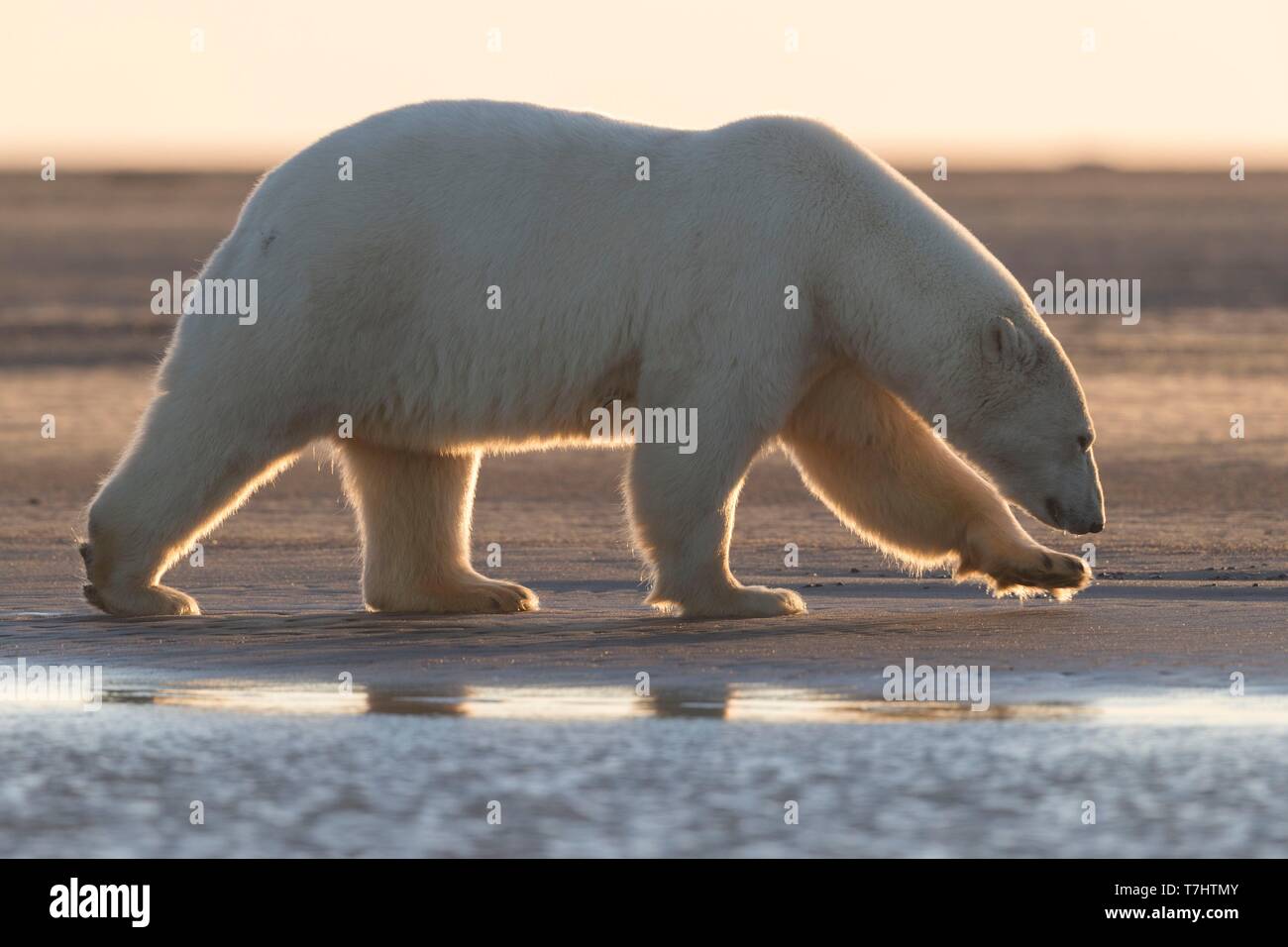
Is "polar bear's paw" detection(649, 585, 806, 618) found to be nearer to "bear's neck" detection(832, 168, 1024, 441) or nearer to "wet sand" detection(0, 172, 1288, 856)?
"wet sand" detection(0, 172, 1288, 856)

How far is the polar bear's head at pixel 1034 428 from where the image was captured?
28.8 feet

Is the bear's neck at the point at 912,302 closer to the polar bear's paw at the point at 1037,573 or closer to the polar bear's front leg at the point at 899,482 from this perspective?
the polar bear's front leg at the point at 899,482

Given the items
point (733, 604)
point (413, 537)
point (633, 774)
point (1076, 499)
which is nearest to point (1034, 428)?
point (1076, 499)

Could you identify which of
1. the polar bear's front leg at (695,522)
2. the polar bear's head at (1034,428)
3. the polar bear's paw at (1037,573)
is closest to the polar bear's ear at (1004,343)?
the polar bear's head at (1034,428)

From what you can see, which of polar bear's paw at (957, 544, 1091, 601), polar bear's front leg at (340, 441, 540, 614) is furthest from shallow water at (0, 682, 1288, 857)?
polar bear's front leg at (340, 441, 540, 614)

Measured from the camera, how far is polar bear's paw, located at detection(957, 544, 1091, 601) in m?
8.80

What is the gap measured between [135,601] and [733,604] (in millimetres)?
2108

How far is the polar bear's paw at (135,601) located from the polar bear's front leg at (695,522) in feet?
5.48

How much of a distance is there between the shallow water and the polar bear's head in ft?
6.18

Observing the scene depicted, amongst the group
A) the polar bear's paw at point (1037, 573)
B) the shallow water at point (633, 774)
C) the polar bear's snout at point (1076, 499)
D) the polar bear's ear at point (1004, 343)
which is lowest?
the shallow water at point (633, 774)

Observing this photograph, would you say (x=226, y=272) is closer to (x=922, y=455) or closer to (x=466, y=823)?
(x=922, y=455)

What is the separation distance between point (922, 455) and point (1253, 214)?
55.0 m

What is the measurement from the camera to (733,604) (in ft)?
28.3

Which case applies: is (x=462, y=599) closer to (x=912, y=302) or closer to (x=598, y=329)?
(x=598, y=329)
